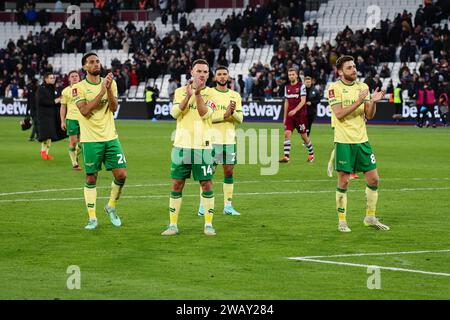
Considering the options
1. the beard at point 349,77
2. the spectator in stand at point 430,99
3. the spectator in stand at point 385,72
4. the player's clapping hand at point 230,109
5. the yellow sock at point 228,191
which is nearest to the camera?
the beard at point 349,77

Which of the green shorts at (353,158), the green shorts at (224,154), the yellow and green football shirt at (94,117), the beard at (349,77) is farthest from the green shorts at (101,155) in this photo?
the beard at (349,77)

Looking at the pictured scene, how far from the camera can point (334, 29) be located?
189 ft

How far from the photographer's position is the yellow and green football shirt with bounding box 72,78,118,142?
15.4 metres

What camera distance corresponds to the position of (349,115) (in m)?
15.2

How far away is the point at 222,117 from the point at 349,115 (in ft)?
8.58

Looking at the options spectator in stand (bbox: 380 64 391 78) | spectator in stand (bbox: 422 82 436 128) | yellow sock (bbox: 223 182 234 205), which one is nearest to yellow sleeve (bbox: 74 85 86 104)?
yellow sock (bbox: 223 182 234 205)

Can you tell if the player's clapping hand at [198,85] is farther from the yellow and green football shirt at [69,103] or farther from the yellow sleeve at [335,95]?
the yellow and green football shirt at [69,103]

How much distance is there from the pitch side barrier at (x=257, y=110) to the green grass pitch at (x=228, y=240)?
23097 millimetres

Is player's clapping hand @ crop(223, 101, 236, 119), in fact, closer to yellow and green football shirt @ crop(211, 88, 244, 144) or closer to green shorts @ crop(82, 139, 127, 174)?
yellow and green football shirt @ crop(211, 88, 244, 144)

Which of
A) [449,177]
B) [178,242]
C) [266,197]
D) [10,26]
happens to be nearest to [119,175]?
[178,242]

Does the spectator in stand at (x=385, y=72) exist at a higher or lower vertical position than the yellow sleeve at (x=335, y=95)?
lower

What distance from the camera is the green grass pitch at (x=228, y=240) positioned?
10828 mm
